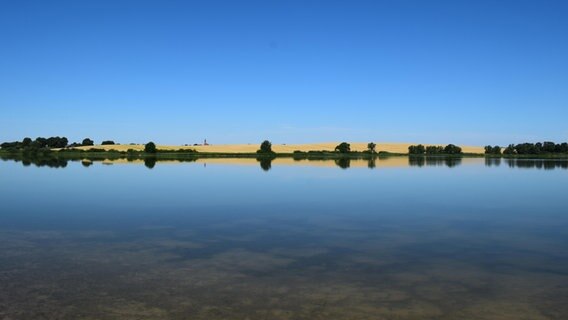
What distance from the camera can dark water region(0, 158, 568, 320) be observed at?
817 centimetres

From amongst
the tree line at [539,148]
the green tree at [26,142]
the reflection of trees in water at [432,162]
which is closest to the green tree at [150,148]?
the green tree at [26,142]

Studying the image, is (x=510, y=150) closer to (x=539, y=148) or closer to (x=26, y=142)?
(x=539, y=148)

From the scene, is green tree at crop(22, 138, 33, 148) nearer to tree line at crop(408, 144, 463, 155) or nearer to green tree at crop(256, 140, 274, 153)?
green tree at crop(256, 140, 274, 153)

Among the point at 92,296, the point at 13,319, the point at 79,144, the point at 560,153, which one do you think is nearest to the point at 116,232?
the point at 92,296

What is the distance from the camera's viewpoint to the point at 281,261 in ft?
37.2

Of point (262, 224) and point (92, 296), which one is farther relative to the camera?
point (262, 224)

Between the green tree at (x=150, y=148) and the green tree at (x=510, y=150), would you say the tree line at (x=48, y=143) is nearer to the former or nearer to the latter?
the green tree at (x=150, y=148)

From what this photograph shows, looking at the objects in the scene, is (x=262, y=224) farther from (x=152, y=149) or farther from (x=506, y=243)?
(x=152, y=149)

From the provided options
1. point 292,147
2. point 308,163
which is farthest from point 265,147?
point 308,163

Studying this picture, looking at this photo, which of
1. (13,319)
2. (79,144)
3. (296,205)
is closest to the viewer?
(13,319)

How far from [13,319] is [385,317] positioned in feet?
17.7

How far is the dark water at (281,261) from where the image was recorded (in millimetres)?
8172

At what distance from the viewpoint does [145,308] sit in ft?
26.3

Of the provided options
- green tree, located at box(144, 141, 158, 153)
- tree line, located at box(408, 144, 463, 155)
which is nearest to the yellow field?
tree line, located at box(408, 144, 463, 155)
